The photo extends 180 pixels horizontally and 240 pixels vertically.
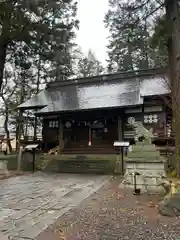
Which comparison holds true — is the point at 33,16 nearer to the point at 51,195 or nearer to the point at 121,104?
the point at 121,104

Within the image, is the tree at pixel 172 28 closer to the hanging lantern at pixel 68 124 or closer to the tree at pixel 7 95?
the hanging lantern at pixel 68 124

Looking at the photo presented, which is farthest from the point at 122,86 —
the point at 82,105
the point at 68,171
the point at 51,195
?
the point at 51,195

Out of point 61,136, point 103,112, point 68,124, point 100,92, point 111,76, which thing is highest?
point 111,76

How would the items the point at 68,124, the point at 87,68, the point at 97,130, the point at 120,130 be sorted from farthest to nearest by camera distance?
1. the point at 87,68
2. the point at 68,124
3. the point at 97,130
4. the point at 120,130

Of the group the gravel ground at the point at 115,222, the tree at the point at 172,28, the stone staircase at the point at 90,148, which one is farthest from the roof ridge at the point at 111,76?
the gravel ground at the point at 115,222

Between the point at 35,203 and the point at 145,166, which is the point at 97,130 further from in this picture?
the point at 35,203

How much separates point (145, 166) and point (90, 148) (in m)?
8.84

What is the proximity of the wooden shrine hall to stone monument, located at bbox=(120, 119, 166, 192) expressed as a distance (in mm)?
6525

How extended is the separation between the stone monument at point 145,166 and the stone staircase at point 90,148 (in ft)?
24.3

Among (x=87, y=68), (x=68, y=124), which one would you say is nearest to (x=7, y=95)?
(x=68, y=124)

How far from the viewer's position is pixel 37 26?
1256 centimetres

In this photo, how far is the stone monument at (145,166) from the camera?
7.64 metres

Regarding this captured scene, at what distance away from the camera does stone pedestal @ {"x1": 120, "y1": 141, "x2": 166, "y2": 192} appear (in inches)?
301

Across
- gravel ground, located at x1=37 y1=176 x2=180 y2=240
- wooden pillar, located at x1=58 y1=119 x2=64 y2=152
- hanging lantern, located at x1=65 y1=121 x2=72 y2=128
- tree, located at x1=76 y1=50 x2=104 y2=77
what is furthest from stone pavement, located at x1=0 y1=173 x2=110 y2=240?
tree, located at x1=76 y1=50 x2=104 y2=77
